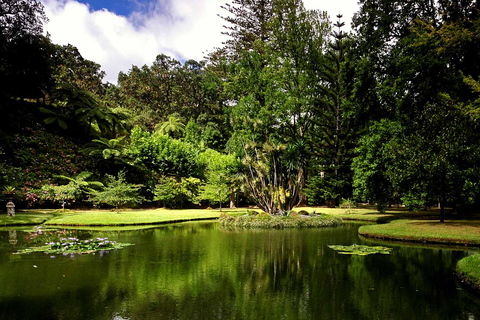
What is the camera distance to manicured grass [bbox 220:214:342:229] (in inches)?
734

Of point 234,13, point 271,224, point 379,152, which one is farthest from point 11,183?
point 234,13

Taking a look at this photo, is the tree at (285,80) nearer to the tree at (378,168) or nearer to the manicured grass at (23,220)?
the tree at (378,168)

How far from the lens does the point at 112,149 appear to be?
2969 cm

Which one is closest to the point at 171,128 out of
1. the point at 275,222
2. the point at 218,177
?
the point at 218,177

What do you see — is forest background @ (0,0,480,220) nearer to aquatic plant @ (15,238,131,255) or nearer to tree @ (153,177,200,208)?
tree @ (153,177,200,208)

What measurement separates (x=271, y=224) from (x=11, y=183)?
16.1 meters

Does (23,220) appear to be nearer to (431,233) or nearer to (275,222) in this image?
(275,222)

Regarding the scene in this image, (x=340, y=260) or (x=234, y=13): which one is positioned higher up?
(x=234, y=13)

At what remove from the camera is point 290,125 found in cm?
3431

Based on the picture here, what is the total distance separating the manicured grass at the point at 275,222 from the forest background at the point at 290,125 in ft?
6.65

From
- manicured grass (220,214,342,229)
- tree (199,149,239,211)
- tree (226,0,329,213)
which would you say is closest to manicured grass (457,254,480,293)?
manicured grass (220,214,342,229)

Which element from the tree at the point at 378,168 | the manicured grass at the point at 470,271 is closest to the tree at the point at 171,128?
the tree at the point at 378,168

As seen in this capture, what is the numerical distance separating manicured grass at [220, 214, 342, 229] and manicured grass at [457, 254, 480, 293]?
33.0ft

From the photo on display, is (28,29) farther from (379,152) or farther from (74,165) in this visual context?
(379,152)
